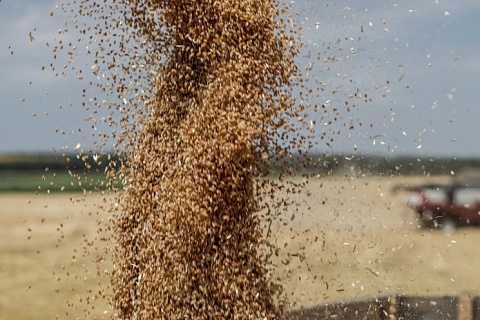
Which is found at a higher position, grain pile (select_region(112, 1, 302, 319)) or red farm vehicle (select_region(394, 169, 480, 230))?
red farm vehicle (select_region(394, 169, 480, 230))

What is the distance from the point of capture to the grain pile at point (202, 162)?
2.82 metres

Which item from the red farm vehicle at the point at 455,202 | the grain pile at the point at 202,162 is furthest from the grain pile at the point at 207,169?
the red farm vehicle at the point at 455,202

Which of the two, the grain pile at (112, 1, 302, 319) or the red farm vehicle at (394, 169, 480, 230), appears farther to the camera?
the red farm vehicle at (394, 169, 480, 230)

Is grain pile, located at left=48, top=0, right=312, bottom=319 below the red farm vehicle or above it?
below

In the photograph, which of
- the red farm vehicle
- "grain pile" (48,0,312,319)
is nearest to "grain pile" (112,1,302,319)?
"grain pile" (48,0,312,319)

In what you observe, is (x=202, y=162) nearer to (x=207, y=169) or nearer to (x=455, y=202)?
(x=207, y=169)

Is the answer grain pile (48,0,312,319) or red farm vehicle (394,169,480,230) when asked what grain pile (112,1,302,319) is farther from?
red farm vehicle (394,169,480,230)

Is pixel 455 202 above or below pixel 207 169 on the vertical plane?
above

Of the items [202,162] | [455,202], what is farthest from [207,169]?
[455,202]

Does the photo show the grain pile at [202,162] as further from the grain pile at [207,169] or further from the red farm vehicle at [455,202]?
the red farm vehicle at [455,202]

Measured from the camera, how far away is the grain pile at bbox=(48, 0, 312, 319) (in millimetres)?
2824

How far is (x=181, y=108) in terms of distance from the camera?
3.04 metres

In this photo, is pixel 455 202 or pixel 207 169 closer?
pixel 207 169

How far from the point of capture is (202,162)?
2.80 metres
